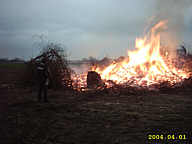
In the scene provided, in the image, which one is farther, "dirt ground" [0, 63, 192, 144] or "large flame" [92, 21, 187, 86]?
"large flame" [92, 21, 187, 86]

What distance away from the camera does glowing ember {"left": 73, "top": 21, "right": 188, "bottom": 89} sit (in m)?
11.9

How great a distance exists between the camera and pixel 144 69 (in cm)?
1316

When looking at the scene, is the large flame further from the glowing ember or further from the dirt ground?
the dirt ground

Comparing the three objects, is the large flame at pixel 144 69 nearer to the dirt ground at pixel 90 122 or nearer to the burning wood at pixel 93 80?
the burning wood at pixel 93 80

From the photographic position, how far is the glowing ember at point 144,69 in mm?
11906

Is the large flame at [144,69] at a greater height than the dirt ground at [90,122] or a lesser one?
greater

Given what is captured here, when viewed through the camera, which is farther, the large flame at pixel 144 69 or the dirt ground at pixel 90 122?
the large flame at pixel 144 69

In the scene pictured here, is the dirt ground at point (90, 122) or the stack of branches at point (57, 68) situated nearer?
the dirt ground at point (90, 122)

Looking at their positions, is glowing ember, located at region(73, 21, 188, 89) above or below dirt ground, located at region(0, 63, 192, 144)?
above

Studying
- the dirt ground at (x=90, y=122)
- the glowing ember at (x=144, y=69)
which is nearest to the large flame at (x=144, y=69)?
the glowing ember at (x=144, y=69)

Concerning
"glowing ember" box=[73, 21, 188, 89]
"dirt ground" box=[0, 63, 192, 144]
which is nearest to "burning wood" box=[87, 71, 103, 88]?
"glowing ember" box=[73, 21, 188, 89]

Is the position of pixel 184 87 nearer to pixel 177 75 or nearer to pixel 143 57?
pixel 177 75

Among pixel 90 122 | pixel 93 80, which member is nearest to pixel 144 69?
pixel 93 80

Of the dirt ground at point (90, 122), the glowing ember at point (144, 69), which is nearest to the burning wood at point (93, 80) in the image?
the glowing ember at point (144, 69)
